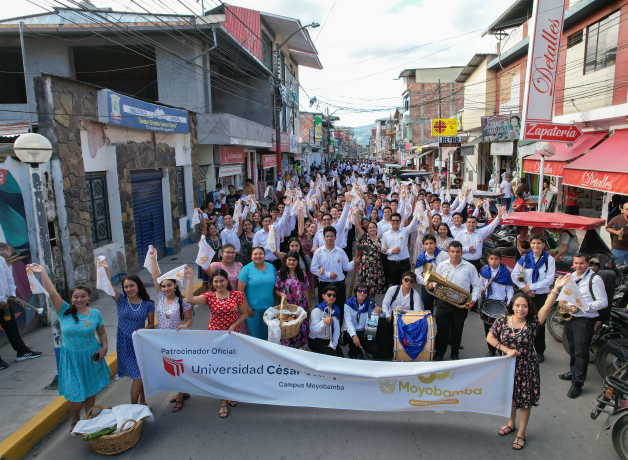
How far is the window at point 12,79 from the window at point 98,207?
1087cm

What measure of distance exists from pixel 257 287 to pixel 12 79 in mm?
18240

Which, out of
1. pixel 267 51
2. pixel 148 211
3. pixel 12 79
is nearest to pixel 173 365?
pixel 148 211

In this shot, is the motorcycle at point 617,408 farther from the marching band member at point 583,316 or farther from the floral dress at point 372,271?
the floral dress at point 372,271

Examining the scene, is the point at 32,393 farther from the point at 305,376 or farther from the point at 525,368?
the point at 525,368

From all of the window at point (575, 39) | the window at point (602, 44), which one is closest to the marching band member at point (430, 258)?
the window at point (602, 44)

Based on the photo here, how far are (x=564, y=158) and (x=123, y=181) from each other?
1343 centimetres

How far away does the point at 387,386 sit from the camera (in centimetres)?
429

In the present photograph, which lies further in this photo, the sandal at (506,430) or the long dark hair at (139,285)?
the long dark hair at (139,285)

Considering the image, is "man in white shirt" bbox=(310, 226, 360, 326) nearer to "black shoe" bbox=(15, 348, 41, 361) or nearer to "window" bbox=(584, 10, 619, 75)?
"black shoe" bbox=(15, 348, 41, 361)

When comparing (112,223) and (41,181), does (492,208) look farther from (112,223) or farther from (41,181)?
(41,181)

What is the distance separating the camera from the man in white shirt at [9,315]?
18.4ft

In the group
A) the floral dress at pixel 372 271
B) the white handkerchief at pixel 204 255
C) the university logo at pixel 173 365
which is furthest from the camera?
the floral dress at pixel 372 271

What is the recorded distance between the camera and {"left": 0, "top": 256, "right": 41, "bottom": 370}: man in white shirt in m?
5.60

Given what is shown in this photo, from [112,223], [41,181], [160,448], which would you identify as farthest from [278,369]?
[112,223]
